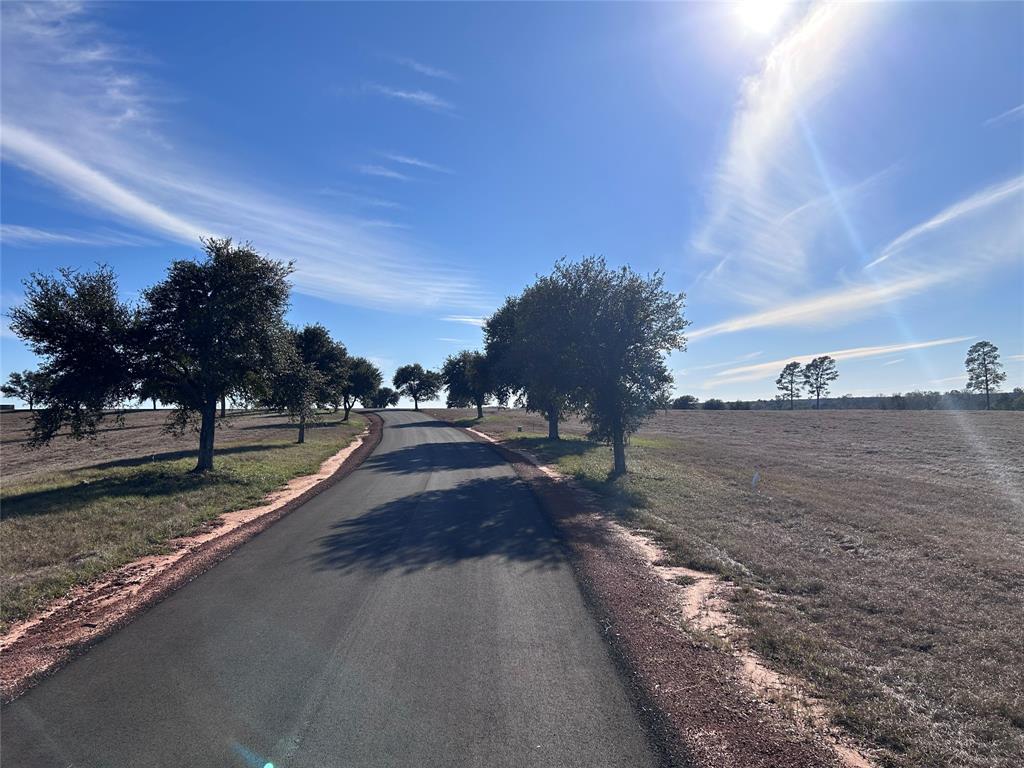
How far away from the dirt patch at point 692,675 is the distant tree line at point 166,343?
16065mm

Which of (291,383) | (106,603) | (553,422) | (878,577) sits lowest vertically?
(106,603)

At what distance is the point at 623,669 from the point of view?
5574mm

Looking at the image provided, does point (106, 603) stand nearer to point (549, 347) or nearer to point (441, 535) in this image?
point (441, 535)

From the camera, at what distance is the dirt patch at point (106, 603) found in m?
5.98

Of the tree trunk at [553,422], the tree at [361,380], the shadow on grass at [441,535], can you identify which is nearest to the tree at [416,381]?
the tree at [361,380]

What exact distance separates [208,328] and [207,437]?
4309 mm

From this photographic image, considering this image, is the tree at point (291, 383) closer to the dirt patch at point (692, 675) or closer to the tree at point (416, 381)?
the dirt patch at point (692, 675)

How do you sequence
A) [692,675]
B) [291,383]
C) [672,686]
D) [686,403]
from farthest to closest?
[686,403] < [291,383] < [692,675] < [672,686]

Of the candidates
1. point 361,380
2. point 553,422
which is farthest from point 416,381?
point 553,422

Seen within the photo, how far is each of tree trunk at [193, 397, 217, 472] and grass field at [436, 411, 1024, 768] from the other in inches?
538

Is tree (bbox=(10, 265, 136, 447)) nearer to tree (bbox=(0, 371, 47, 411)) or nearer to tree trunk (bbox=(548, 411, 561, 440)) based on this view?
tree (bbox=(0, 371, 47, 411))

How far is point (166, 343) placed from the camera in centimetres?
1997

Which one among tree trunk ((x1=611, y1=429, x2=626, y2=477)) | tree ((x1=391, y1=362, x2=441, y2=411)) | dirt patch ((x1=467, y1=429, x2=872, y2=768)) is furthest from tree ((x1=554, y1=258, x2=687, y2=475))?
tree ((x1=391, y1=362, x2=441, y2=411))

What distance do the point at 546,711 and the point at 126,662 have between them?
437cm
